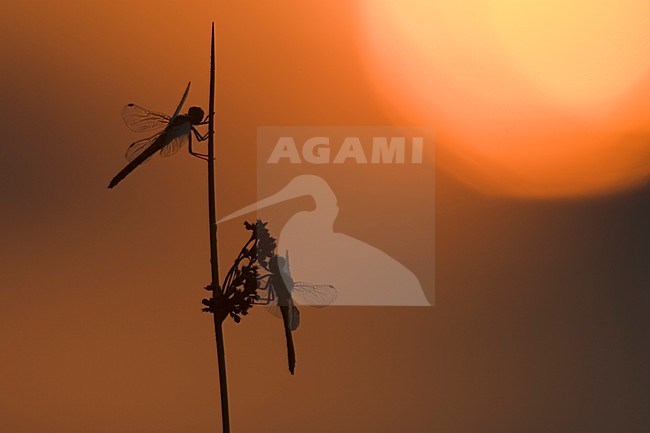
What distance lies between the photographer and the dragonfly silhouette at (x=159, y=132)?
52 centimetres

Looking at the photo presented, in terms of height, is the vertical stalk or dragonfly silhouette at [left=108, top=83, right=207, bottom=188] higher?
dragonfly silhouette at [left=108, top=83, right=207, bottom=188]

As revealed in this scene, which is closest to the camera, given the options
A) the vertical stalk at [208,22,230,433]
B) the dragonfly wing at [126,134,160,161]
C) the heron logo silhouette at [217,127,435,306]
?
the vertical stalk at [208,22,230,433]

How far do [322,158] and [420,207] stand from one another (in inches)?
6.6

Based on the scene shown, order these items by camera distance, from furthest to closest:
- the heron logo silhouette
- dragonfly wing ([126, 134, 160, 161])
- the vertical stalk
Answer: the heron logo silhouette < dragonfly wing ([126, 134, 160, 161]) < the vertical stalk

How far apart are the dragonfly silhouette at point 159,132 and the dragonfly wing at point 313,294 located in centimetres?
16

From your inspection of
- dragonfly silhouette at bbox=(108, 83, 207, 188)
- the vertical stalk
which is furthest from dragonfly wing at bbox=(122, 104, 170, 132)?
the vertical stalk

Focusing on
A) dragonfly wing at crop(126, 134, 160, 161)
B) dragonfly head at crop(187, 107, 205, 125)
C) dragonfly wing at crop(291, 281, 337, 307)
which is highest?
dragonfly head at crop(187, 107, 205, 125)

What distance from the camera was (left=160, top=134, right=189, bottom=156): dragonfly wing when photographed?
548 millimetres
